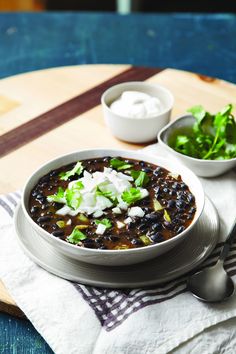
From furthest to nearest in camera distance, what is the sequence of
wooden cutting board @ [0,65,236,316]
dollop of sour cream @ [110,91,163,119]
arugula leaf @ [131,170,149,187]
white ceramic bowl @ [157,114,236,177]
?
dollop of sour cream @ [110,91,163,119] → wooden cutting board @ [0,65,236,316] → white ceramic bowl @ [157,114,236,177] → arugula leaf @ [131,170,149,187]

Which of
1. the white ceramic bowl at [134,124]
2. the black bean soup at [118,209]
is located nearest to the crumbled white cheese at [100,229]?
the black bean soup at [118,209]

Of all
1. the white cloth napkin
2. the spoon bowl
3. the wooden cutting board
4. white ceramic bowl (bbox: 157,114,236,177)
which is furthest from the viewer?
the wooden cutting board

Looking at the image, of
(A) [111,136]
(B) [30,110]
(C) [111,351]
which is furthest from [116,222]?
(B) [30,110]

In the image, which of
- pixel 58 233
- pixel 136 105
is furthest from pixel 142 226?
pixel 136 105

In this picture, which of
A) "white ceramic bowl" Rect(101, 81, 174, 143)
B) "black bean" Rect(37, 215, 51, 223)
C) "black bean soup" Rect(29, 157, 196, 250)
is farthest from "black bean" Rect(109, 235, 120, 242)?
"white ceramic bowl" Rect(101, 81, 174, 143)

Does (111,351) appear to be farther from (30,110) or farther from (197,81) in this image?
(197,81)

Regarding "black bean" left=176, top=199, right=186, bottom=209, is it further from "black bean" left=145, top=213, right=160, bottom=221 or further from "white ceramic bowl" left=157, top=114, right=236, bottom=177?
"white ceramic bowl" left=157, top=114, right=236, bottom=177

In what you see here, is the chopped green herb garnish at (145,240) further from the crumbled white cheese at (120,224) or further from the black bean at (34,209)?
the black bean at (34,209)
